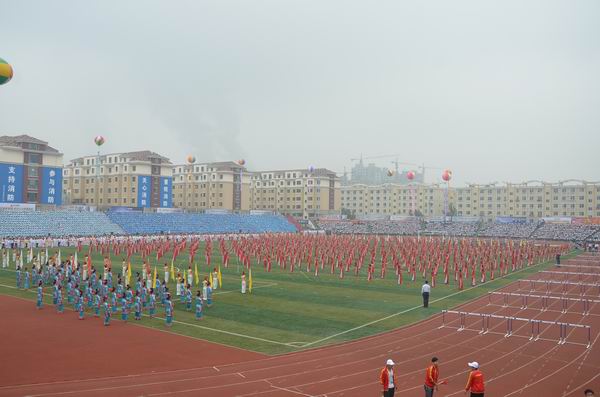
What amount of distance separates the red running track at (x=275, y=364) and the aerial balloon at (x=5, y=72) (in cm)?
986

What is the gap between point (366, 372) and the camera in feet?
48.9

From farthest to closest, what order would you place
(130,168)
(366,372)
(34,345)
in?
(130,168)
(34,345)
(366,372)

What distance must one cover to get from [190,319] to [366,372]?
10010 mm

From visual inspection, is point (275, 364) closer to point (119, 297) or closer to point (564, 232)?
point (119, 297)

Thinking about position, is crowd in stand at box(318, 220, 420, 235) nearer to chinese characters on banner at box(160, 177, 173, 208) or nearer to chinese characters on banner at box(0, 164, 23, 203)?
chinese characters on banner at box(160, 177, 173, 208)

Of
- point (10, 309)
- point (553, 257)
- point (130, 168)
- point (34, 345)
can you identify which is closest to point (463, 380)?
point (34, 345)

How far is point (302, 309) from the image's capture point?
24859mm

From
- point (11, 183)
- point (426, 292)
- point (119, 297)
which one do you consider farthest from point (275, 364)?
point (11, 183)

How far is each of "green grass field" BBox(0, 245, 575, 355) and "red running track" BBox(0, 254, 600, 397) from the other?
48.4 inches

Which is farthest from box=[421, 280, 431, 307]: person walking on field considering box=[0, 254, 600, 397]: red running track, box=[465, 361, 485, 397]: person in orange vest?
box=[465, 361, 485, 397]: person in orange vest

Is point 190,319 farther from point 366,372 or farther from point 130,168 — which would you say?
point 130,168

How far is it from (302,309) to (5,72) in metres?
16.6

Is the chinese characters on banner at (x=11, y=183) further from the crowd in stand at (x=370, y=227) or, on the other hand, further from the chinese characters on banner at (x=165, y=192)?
the crowd in stand at (x=370, y=227)

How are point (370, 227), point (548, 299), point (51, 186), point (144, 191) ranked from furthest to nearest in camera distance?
point (370, 227)
point (144, 191)
point (51, 186)
point (548, 299)
